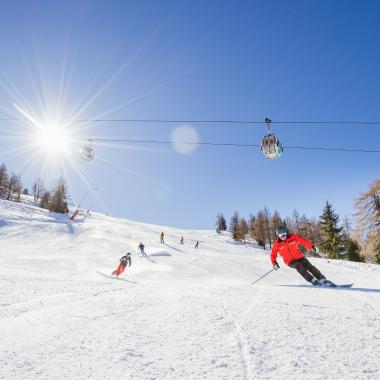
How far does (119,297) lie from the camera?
5918 millimetres

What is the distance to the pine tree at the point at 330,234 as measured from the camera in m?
46.2

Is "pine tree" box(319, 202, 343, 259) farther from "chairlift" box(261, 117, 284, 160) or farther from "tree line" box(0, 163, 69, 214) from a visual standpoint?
"tree line" box(0, 163, 69, 214)

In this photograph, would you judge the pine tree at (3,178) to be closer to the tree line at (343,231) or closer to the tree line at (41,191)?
the tree line at (41,191)

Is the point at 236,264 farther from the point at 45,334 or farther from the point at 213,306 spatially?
the point at 45,334

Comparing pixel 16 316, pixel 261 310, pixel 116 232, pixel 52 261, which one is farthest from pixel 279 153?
pixel 116 232

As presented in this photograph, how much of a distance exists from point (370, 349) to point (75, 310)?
160 inches

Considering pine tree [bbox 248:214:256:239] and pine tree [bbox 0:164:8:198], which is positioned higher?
pine tree [bbox 0:164:8:198]

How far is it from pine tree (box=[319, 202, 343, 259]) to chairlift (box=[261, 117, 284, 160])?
1612 inches

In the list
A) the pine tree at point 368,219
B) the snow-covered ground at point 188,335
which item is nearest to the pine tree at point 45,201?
the pine tree at point 368,219

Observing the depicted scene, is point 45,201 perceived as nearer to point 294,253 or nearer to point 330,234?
point 330,234

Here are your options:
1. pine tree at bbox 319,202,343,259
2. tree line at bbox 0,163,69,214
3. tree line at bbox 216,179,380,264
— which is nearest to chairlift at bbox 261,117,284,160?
tree line at bbox 216,179,380,264

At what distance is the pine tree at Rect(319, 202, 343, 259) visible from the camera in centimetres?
4618

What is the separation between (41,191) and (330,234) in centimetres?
10758

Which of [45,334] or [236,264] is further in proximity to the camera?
[236,264]
